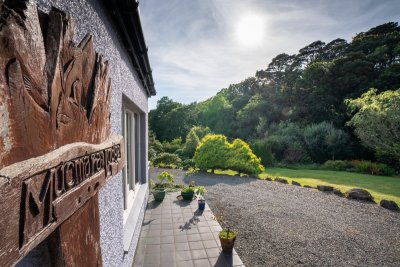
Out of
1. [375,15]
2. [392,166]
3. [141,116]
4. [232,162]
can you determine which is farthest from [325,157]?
[141,116]

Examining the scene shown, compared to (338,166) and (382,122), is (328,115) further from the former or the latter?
(382,122)

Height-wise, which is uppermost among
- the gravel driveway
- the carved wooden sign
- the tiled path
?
the carved wooden sign

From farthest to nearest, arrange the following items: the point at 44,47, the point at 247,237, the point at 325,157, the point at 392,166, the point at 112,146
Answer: the point at 325,157 < the point at 392,166 < the point at 247,237 < the point at 112,146 < the point at 44,47

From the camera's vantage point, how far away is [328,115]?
67.6ft

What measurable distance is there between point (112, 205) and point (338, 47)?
1265 inches

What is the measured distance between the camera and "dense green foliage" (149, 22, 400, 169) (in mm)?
12517

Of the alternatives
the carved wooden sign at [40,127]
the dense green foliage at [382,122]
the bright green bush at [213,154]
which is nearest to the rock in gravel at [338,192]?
the dense green foliage at [382,122]

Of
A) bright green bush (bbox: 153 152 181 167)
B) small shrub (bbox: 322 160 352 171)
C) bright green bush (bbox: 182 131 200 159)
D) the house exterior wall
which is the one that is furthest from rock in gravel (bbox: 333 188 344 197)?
bright green bush (bbox: 182 131 200 159)

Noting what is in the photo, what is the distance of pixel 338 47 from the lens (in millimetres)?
26609

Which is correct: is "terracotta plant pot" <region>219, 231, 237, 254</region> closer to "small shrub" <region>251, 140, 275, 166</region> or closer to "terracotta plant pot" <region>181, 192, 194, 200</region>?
"terracotta plant pot" <region>181, 192, 194, 200</region>

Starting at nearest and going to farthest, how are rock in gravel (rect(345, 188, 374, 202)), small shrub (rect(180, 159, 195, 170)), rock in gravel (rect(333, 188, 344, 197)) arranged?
1. rock in gravel (rect(345, 188, 374, 202))
2. rock in gravel (rect(333, 188, 344, 197))
3. small shrub (rect(180, 159, 195, 170))

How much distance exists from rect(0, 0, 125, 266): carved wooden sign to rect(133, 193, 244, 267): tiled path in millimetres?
3218

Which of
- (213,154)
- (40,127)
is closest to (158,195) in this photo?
(40,127)

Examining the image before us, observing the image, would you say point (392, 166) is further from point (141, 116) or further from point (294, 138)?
point (141, 116)
